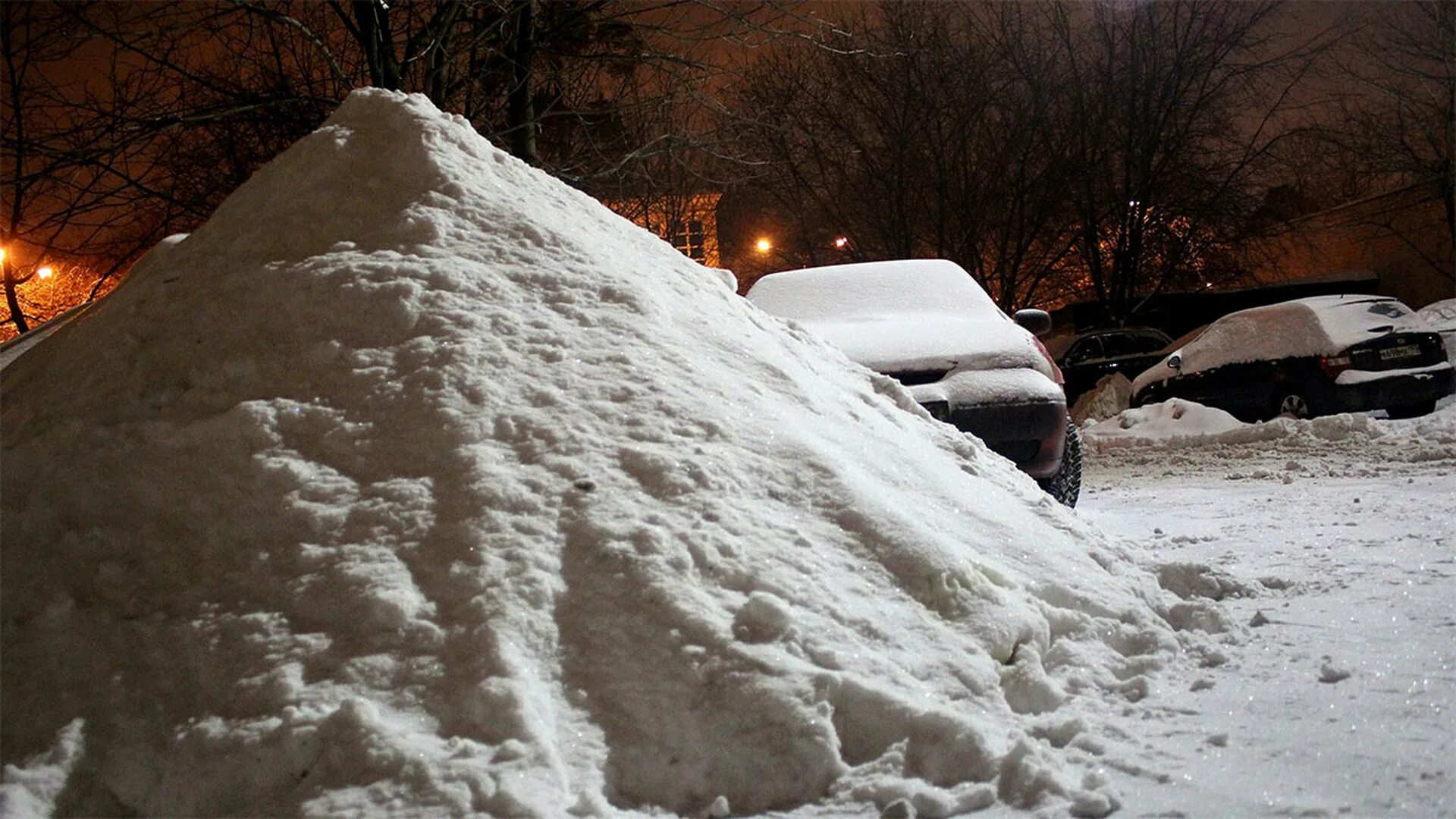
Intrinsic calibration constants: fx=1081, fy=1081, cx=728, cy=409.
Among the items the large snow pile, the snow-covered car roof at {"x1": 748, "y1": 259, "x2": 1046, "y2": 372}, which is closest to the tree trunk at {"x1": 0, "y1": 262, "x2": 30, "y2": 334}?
the snow-covered car roof at {"x1": 748, "y1": 259, "x2": 1046, "y2": 372}

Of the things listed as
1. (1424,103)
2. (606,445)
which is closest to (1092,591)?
(606,445)

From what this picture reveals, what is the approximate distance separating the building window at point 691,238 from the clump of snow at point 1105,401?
9.55 m

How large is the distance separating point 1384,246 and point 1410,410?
20220mm

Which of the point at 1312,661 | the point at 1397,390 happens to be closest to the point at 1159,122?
the point at 1397,390

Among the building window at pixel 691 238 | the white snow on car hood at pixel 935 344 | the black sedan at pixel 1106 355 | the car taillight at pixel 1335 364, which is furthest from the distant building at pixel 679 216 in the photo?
the white snow on car hood at pixel 935 344

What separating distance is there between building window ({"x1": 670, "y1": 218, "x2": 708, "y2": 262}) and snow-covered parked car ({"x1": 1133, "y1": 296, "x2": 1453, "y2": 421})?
41.6ft

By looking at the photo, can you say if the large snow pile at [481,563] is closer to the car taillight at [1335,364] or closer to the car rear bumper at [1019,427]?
the car rear bumper at [1019,427]

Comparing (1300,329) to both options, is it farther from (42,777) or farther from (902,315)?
(42,777)

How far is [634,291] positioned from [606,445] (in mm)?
937

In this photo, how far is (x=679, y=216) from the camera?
79.1ft

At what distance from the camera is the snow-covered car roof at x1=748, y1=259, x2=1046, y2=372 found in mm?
6008

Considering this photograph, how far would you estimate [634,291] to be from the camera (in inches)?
150

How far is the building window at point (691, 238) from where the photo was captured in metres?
24.9

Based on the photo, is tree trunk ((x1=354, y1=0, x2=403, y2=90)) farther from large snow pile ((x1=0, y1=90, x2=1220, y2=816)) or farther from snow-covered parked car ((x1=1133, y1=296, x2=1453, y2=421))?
snow-covered parked car ((x1=1133, y1=296, x2=1453, y2=421))
